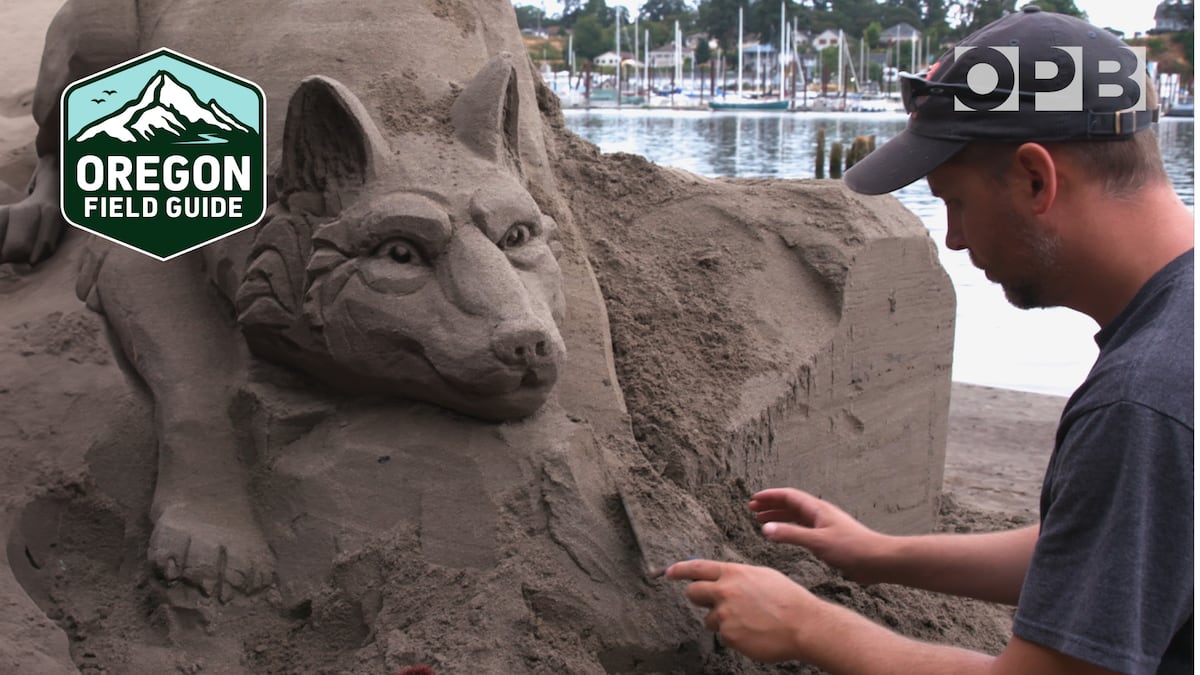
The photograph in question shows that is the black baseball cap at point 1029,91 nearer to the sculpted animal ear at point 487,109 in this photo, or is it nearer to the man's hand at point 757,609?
the man's hand at point 757,609

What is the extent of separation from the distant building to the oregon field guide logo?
2417 millimetres

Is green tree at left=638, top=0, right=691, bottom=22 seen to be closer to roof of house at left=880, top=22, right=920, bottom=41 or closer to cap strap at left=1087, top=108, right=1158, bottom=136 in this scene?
roof of house at left=880, top=22, right=920, bottom=41

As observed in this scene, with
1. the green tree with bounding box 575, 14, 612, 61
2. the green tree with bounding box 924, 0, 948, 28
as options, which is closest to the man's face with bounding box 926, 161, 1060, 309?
the green tree with bounding box 924, 0, 948, 28

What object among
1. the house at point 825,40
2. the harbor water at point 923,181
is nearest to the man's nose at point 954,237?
the harbor water at point 923,181

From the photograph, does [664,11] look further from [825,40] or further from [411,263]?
[411,263]

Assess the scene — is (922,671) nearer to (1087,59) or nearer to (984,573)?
(984,573)

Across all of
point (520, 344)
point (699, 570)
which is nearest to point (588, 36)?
point (520, 344)

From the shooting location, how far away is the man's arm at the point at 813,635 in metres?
1.78

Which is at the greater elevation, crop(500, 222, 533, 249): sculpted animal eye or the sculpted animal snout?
crop(500, 222, 533, 249): sculpted animal eye

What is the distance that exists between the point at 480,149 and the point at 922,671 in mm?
1622

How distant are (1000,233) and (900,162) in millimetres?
197

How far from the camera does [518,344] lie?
2.64 m

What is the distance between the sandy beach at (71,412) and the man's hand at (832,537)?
0.68 metres

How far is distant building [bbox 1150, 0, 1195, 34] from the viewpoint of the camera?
3.48 meters
